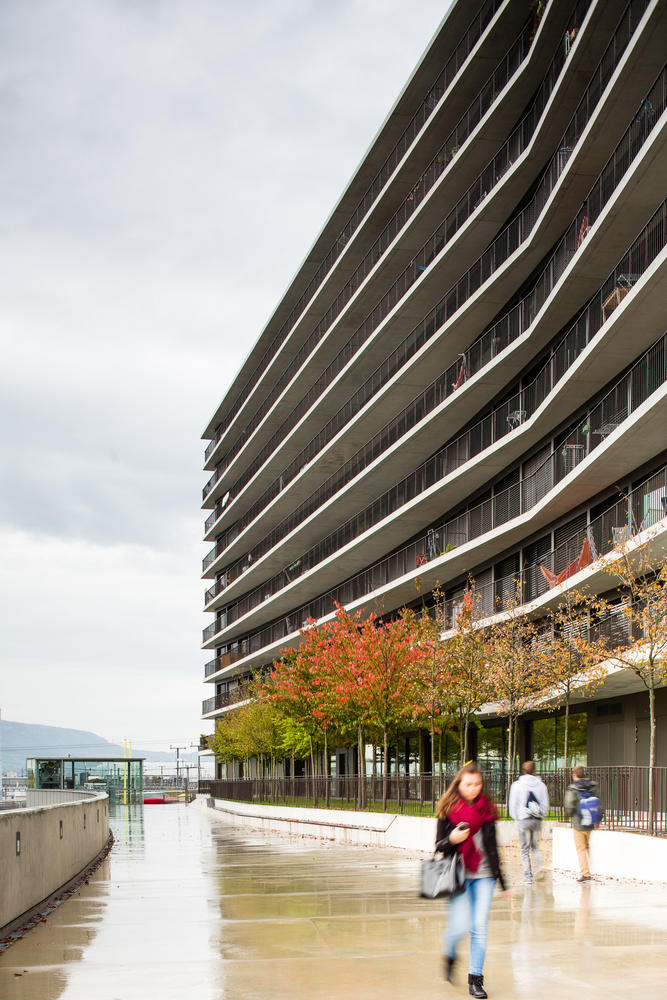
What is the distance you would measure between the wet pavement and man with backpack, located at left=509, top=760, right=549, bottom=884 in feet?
1.46

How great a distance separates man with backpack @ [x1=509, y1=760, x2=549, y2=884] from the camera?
53.6 feet

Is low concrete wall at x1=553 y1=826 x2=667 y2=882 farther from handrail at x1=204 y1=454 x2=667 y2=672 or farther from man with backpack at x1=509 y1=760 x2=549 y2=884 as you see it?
handrail at x1=204 y1=454 x2=667 y2=672

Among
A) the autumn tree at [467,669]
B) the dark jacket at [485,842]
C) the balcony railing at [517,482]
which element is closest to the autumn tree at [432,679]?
the autumn tree at [467,669]

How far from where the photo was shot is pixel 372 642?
3422cm

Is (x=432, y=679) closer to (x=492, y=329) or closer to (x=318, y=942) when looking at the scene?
(x=492, y=329)

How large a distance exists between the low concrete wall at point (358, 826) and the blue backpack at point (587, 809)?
15.9 feet

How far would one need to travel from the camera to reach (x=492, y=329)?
37969 millimetres

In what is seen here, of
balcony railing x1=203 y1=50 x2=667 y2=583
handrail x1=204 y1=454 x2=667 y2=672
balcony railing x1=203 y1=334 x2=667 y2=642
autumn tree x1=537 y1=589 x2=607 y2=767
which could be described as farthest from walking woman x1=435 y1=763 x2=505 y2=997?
balcony railing x1=203 y1=50 x2=667 y2=583

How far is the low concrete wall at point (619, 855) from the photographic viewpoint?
15.5 metres

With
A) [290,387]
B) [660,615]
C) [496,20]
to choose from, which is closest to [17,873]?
[660,615]

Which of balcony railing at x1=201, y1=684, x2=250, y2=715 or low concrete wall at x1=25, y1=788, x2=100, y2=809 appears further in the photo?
balcony railing at x1=201, y1=684, x2=250, y2=715

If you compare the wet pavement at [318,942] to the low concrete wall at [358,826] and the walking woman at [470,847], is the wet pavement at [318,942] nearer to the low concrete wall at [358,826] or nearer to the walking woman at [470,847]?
the walking woman at [470,847]

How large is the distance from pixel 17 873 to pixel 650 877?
8.45m

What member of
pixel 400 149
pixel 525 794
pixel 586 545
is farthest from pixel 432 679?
pixel 400 149
